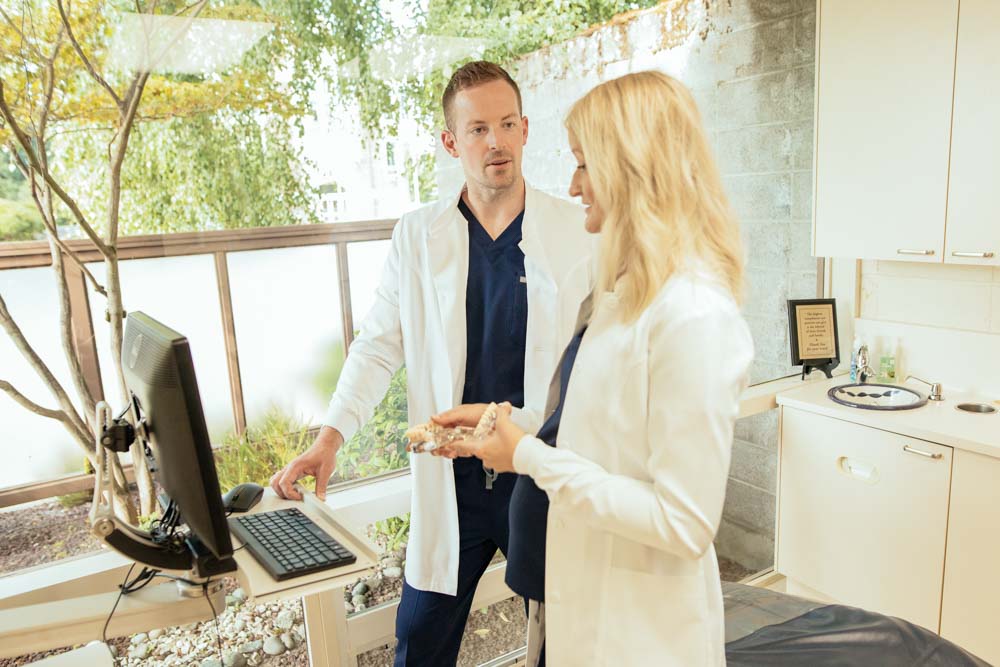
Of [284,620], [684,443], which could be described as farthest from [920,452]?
[284,620]

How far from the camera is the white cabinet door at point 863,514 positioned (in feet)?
7.65

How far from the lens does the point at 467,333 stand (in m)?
2.04

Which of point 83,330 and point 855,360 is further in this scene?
point 855,360

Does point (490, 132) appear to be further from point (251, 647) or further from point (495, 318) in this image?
A: point (251, 647)

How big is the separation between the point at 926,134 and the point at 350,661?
2437 mm

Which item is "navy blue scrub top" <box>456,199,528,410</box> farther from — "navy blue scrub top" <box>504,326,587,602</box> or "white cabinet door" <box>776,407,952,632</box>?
"white cabinet door" <box>776,407,952,632</box>

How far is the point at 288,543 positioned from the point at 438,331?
789 millimetres

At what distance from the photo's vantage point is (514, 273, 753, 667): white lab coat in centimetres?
112

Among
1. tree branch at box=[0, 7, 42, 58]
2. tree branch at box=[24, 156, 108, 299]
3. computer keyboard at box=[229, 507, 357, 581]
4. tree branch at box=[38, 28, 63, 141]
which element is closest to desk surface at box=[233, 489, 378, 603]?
computer keyboard at box=[229, 507, 357, 581]

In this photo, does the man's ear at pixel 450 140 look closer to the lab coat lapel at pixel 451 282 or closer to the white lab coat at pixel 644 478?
the lab coat lapel at pixel 451 282

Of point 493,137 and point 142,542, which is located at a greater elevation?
point 493,137

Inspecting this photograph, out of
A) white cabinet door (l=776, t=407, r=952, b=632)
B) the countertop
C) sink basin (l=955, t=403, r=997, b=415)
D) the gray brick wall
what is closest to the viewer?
the countertop

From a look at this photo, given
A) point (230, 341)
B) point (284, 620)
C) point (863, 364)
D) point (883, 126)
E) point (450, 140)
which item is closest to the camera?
point (450, 140)

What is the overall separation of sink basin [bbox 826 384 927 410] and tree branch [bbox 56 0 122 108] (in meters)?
2.44
